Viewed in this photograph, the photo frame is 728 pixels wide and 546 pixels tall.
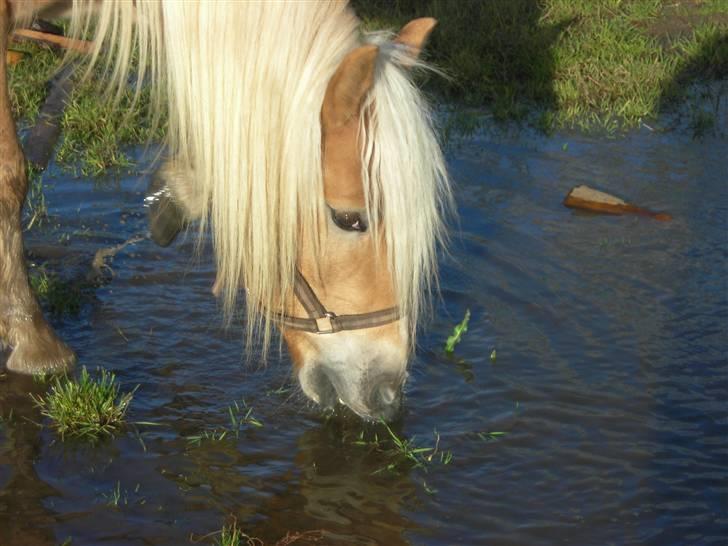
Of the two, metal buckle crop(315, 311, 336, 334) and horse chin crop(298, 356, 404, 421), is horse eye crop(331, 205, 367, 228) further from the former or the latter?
horse chin crop(298, 356, 404, 421)

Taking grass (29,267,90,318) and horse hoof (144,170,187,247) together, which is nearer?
horse hoof (144,170,187,247)

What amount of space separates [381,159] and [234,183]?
1.40 feet

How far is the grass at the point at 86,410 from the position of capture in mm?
3531

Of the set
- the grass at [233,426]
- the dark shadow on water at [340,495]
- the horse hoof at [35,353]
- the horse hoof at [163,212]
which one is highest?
the horse hoof at [163,212]

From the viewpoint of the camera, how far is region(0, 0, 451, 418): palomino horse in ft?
9.68

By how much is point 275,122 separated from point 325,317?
2.03 ft

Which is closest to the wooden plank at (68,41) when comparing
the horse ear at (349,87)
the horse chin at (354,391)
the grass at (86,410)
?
the horse ear at (349,87)

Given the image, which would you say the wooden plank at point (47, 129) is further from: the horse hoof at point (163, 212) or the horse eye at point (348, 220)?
the horse eye at point (348, 220)

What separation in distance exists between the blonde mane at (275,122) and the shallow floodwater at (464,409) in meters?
0.67

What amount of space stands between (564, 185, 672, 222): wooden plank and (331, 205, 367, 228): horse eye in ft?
8.55

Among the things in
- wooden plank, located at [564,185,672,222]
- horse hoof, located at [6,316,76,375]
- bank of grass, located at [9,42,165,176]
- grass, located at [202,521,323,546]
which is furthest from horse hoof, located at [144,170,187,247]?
wooden plank, located at [564,185,672,222]

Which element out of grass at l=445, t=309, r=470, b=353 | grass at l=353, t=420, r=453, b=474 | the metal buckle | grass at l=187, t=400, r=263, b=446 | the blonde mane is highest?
the blonde mane

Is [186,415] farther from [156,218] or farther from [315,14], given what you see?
[315,14]

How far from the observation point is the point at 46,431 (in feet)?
11.8
